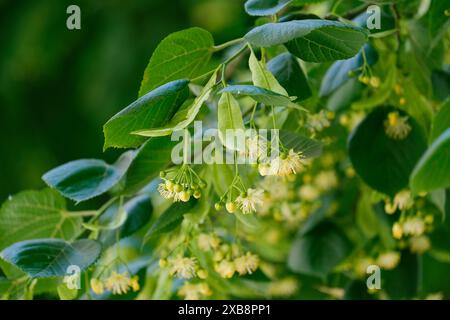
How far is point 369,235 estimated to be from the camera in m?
1.16

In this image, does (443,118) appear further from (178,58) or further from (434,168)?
(178,58)

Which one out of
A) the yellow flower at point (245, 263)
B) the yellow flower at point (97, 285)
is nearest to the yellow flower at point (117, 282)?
the yellow flower at point (97, 285)

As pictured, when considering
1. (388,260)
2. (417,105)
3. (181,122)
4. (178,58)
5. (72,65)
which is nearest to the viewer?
(181,122)

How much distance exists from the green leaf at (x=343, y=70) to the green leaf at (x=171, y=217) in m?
0.23

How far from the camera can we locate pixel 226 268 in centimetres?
93

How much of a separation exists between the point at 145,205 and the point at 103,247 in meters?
0.10

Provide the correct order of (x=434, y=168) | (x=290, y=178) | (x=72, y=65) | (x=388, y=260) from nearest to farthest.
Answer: (x=434, y=168) < (x=290, y=178) < (x=388, y=260) < (x=72, y=65)

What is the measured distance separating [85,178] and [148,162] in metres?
0.10

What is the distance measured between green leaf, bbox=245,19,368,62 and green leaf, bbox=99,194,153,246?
326 mm

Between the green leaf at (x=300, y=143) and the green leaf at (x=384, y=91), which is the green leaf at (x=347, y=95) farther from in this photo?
the green leaf at (x=300, y=143)

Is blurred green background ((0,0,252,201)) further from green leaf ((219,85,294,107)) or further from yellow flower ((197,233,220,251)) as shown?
green leaf ((219,85,294,107))

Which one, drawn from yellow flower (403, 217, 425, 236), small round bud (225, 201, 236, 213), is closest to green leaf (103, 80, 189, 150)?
small round bud (225, 201, 236, 213)

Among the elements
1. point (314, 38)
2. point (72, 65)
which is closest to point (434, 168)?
point (314, 38)
